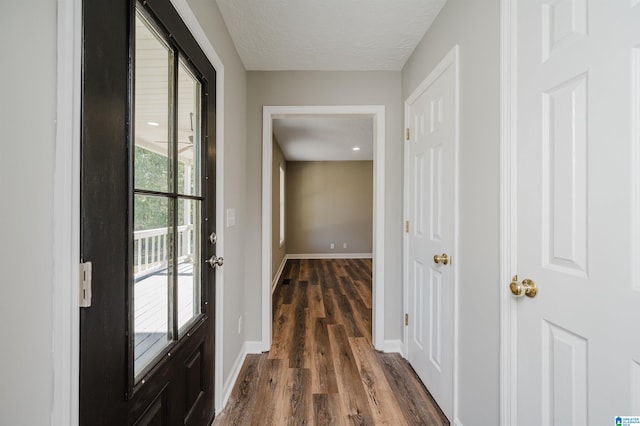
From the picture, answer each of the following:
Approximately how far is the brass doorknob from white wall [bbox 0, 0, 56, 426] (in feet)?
4.56

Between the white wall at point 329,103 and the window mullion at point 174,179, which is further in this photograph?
the white wall at point 329,103

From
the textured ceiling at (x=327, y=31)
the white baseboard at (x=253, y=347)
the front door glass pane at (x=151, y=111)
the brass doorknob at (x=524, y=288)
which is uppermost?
the textured ceiling at (x=327, y=31)

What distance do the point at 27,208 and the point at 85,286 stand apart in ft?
0.71

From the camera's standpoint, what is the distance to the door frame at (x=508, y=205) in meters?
1.06

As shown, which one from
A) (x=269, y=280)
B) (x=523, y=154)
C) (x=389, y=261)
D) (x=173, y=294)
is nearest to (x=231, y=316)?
(x=269, y=280)

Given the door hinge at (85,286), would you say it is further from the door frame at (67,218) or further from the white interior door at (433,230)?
the white interior door at (433,230)

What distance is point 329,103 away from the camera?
2.31m

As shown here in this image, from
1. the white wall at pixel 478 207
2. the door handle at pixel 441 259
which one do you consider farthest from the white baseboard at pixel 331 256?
the white wall at pixel 478 207

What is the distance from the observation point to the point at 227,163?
1.75 meters

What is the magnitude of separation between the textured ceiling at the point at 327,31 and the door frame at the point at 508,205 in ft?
A: 2.41

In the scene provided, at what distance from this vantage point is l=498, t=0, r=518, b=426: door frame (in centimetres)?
106

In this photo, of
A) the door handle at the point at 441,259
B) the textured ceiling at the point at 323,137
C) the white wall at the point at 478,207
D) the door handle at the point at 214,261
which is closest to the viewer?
the white wall at the point at 478,207

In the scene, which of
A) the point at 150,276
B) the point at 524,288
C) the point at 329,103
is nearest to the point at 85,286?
the point at 150,276

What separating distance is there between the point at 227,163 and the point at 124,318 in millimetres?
1152
